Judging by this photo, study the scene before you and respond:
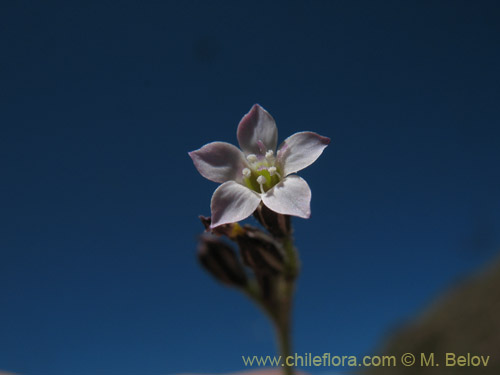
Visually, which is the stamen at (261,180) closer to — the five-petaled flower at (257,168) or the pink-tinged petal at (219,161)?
the five-petaled flower at (257,168)

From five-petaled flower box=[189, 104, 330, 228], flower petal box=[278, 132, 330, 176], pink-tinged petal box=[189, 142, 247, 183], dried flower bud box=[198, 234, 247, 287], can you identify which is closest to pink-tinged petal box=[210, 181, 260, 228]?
five-petaled flower box=[189, 104, 330, 228]

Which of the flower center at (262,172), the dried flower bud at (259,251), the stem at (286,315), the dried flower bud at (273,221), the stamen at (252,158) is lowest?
the stem at (286,315)

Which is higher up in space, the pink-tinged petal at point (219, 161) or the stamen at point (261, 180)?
the pink-tinged petal at point (219, 161)

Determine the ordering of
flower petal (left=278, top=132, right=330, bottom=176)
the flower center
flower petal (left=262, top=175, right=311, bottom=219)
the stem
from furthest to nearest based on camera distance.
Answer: the stem, the flower center, flower petal (left=278, top=132, right=330, bottom=176), flower petal (left=262, top=175, right=311, bottom=219)

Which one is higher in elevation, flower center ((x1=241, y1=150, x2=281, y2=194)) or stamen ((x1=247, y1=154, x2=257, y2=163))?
stamen ((x1=247, y1=154, x2=257, y2=163))

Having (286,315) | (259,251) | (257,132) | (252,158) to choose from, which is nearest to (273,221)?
(259,251)

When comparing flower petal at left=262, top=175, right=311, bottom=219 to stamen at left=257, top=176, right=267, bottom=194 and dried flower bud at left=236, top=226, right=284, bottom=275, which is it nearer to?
stamen at left=257, top=176, right=267, bottom=194

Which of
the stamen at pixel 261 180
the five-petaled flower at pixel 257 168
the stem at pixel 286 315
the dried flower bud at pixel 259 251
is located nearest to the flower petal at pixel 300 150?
the five-petaled flower at pixel 257 168
